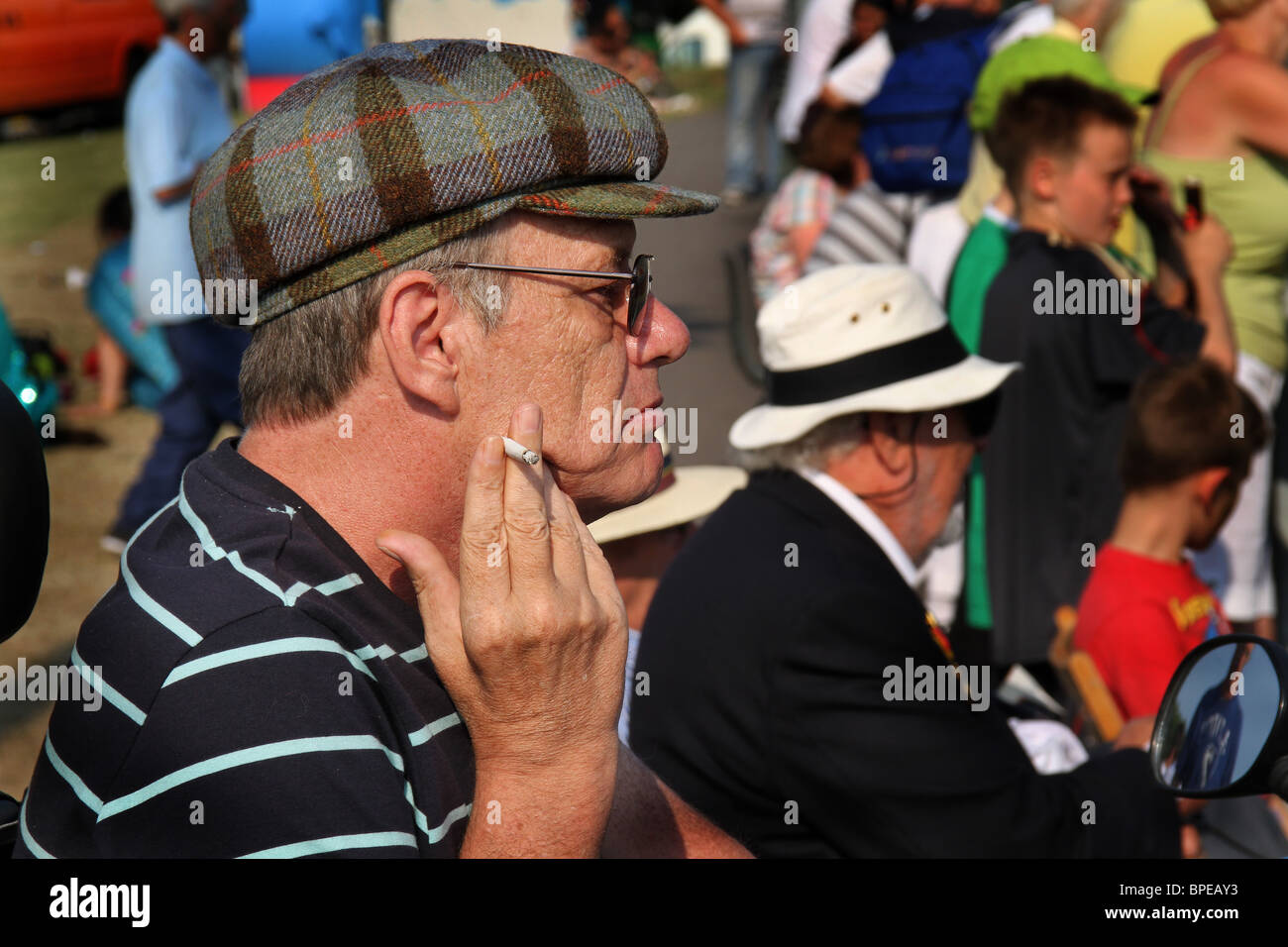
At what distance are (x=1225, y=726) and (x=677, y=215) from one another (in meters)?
0.98

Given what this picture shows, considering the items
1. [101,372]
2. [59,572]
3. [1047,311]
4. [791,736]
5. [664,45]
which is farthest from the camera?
[664,45]

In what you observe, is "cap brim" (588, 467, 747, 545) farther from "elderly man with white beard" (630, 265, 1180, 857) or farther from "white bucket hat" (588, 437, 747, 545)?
"elderly man with white beard" (630, 265, 1180, 857)

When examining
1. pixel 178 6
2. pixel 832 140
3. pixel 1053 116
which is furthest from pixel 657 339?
pixel 832 140

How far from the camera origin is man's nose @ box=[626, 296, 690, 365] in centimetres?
181

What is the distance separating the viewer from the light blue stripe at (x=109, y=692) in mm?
1368

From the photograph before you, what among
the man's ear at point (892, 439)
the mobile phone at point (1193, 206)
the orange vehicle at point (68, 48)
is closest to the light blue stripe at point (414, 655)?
the man's ear at point (892, 439)

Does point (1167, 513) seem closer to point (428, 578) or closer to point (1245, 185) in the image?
point (1245, 185)

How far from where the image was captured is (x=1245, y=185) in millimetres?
4832

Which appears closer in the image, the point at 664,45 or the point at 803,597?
the point at 803,597

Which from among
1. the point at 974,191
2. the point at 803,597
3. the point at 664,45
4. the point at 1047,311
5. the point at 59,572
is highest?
the point at 664,45

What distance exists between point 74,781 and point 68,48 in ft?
51.9
